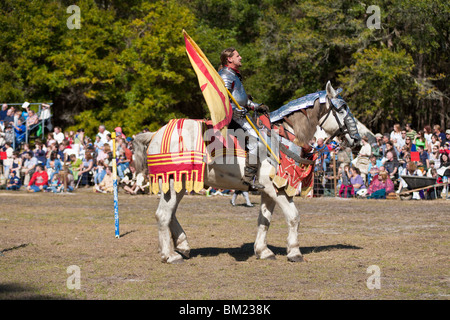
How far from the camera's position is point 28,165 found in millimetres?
27219

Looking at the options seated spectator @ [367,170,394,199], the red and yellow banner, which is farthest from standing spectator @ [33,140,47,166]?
→ the red and yellow banner

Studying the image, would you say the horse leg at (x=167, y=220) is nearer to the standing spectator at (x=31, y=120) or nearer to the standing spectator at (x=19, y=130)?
the standing spectator at (x=19, y=130)

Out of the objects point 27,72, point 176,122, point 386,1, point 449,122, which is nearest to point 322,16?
point 386,1

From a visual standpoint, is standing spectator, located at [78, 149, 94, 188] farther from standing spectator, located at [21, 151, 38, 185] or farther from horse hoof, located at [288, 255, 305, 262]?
horse hoof, located at [288, 255, 305, 262]

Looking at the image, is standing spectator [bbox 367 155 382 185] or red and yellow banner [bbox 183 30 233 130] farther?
standing spectator [bbox 367 155 382 185]

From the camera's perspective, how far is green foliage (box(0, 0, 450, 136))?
31.2 metres

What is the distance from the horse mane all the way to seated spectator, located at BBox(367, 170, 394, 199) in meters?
11.2

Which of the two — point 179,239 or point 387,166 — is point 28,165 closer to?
point 387,166

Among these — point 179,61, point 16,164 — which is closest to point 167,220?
point 16,164

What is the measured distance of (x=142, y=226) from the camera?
49.3ft

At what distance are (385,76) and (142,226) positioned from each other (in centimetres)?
1812

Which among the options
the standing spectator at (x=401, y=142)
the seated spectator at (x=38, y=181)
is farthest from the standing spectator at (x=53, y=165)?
the standing spectator at (x=401, y=142)

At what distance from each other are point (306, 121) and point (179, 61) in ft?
84.0

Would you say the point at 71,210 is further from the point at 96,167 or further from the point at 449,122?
the point at 449,122
